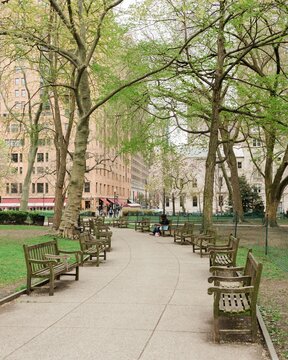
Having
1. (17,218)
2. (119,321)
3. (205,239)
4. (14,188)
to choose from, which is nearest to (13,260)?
(205,239)

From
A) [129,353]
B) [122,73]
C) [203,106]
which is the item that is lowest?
[129,353]

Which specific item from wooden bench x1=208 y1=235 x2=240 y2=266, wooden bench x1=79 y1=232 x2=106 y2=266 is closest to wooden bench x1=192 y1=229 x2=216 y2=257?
wooden bench x1=79 y1=232 x2=106 y2=266

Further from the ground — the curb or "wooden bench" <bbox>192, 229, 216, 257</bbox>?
"wooden bench" <bbox>192, 229, 216, 257</bbox>

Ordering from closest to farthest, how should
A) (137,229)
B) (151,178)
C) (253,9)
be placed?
(253,9)
(137,229)
(151,178)

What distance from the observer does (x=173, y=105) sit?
29594 mm

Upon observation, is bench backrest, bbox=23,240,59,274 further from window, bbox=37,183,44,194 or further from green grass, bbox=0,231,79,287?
window, bbox=37,183,44,194

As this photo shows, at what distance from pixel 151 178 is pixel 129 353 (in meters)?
70.0

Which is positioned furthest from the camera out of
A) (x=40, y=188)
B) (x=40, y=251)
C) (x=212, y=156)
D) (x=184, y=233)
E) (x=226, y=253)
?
(x=40, y=188)

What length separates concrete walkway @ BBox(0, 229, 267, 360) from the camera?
5918 mm

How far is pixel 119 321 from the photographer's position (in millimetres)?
7422

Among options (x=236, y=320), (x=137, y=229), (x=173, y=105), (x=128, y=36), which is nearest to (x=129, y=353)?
(x=236, y=320)

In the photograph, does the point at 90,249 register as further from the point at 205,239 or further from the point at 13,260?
the point at 205,239

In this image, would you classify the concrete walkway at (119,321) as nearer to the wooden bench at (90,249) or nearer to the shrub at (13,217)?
the wooden bench at (90,249)

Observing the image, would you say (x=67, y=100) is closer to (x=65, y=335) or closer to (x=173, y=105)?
(x=173, y=105)
